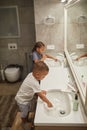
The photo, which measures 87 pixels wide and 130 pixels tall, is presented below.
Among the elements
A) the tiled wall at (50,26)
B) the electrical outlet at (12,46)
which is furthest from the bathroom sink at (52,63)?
the electrical outlet at (12,46)

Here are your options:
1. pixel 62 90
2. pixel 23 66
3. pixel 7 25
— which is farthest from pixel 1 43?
pixel 62 90

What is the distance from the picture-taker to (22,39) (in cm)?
390

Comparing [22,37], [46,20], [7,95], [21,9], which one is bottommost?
[7,95]

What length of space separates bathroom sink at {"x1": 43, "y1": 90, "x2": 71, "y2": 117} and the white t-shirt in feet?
0.60

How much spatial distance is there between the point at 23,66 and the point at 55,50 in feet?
4.15

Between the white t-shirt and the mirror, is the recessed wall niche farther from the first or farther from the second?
the white t-shirt

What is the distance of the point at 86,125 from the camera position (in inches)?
48.4

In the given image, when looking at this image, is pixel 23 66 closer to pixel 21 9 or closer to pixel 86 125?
pixel 21 9

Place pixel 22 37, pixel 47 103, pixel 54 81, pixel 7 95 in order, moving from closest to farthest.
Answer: pixel 47 103, pixel 54 81, pixel 7 95, pixel 22 37

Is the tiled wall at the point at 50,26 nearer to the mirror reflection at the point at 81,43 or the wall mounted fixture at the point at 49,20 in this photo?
the wall mounted fixture at the point at 49,20

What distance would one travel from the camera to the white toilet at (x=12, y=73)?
149 inches

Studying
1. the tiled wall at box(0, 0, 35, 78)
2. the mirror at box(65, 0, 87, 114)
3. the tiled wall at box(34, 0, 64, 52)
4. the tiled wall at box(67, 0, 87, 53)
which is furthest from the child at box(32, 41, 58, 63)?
the tiled wall at box(0, 0, 35, 78)

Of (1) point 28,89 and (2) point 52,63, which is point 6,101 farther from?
(1) point 28,89

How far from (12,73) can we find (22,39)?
0.86 m
